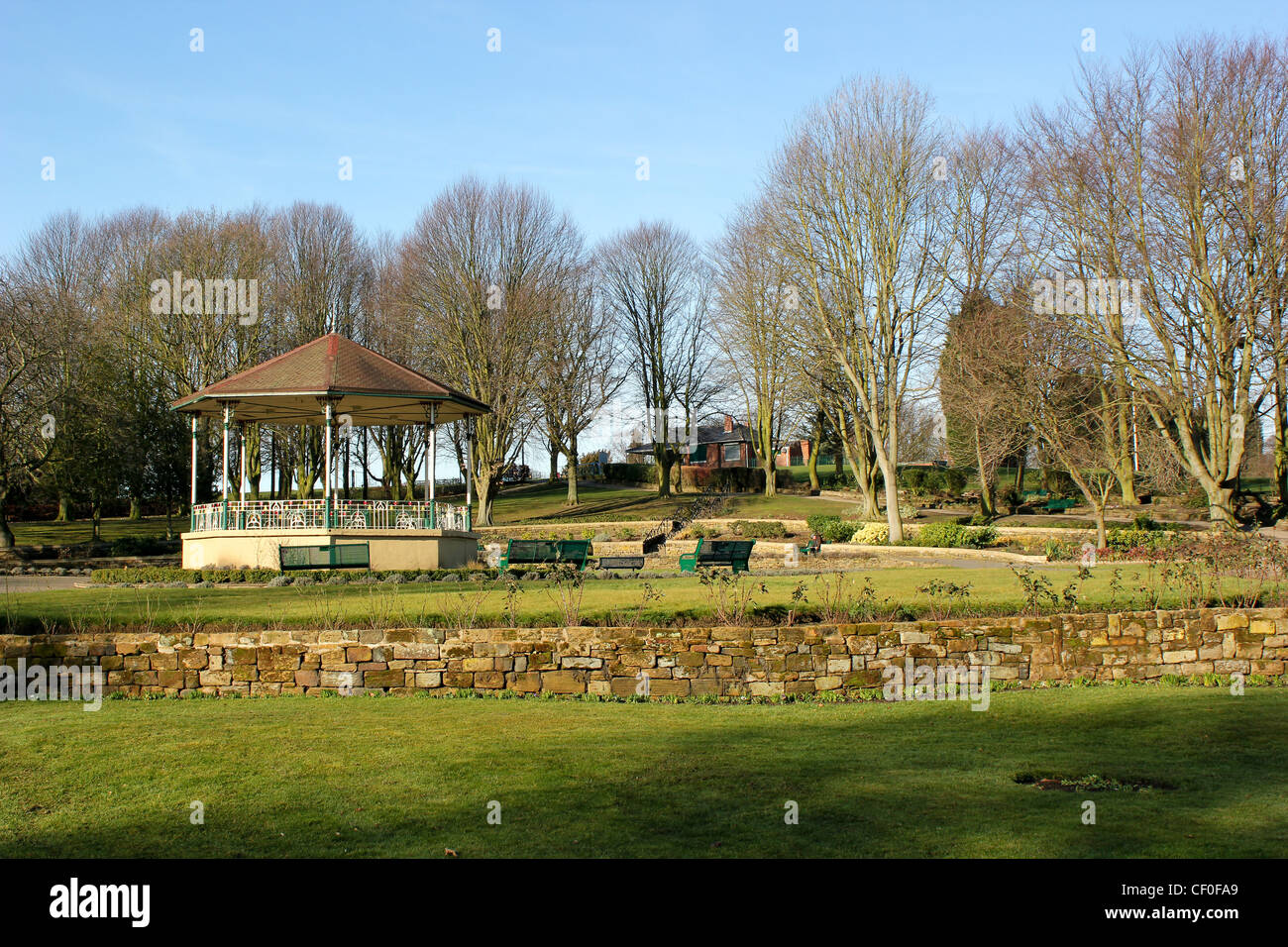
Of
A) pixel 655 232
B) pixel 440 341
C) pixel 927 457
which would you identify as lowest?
pixel 927 457

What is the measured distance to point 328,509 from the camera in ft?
78.1

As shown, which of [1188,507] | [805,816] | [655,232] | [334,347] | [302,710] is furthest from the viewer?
[655,232]

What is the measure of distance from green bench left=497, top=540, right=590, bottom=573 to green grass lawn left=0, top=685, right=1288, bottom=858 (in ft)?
38.1

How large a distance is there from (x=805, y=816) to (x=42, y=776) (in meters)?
5.07

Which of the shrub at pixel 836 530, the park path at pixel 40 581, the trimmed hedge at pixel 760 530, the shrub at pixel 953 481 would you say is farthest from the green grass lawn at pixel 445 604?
the shrub at pixel 953 481

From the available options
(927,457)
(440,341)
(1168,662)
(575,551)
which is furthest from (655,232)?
(1168,662)

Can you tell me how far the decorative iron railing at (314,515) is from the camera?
24062 millimetres

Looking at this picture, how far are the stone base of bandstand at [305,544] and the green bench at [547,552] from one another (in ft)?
10.2

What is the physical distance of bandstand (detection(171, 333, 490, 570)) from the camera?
78.1 ft

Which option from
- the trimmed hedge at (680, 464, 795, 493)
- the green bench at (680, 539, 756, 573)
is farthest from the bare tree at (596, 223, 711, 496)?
the green bench at (680, 539, 756, 573)

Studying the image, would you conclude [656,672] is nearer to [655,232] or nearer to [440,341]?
[440,341]

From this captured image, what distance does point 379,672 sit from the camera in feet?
35.4

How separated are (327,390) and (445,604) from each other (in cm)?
1305

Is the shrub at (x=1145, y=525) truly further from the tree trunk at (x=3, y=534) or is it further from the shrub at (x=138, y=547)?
the tree trunk at (x=3, y=534)
